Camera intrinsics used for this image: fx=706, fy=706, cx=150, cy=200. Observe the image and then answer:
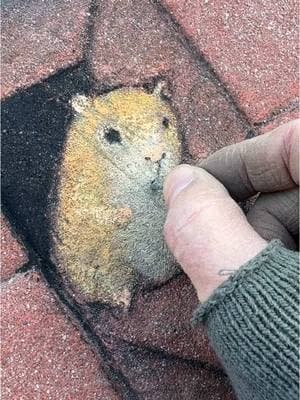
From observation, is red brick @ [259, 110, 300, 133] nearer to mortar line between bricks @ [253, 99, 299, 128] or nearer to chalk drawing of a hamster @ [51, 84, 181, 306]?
mortar line between bricks @ [253, 99, 299, 128]

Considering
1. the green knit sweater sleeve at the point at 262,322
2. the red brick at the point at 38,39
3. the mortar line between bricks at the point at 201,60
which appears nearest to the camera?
the green knit sweater sleeve at the point at 262,322

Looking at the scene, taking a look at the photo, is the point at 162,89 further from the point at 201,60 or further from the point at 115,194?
the point at 115,194

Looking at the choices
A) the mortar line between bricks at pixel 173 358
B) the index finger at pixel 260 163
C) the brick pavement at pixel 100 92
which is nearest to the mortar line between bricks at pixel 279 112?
the brick pavement at pixel 100 92

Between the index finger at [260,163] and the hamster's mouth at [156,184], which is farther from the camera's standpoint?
the hamster's mouth at [156,184]

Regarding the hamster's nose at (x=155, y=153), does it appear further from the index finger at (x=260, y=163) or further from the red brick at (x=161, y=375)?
the red brick at (x=161, y=375)

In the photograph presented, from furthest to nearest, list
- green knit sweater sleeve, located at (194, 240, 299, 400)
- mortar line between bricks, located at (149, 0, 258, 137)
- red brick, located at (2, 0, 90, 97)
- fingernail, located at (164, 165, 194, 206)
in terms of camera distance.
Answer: mortar line between bricks, located at (149, 0, 258, 137), red brick, located at (2, 0, 90, 97), fingernail, located at (164, 165, 194, 206), green knit sweater sleeve, located at (194, 240, 299, 400)

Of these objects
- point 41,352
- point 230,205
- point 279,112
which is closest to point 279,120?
point 279,112

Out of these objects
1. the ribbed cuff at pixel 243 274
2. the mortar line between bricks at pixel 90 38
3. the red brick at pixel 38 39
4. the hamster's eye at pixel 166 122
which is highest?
the red brick at pixel 38 39

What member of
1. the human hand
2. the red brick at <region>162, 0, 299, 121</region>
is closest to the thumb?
the human hand
